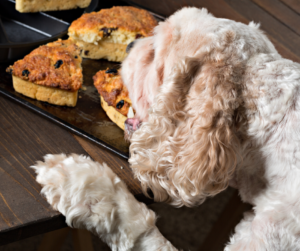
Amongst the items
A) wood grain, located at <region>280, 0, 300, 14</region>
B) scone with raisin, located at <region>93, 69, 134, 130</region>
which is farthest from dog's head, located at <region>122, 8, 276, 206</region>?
wood grain, located at <region>280, 0, 300, 14</region>

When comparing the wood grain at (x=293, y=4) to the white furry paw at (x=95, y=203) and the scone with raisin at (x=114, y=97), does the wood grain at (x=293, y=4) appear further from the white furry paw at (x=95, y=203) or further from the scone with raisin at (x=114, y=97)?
the white furry paw at (x=95, y=203)

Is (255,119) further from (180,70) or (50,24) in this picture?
(50,24)

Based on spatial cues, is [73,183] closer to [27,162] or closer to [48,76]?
[27,162]

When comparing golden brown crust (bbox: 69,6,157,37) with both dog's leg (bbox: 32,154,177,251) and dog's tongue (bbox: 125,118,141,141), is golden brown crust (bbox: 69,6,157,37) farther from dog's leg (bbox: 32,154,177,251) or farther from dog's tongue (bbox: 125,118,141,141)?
dog's leg (bbox: 32,154,177,251)

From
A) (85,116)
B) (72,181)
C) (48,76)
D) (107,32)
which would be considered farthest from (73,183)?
(107,32)

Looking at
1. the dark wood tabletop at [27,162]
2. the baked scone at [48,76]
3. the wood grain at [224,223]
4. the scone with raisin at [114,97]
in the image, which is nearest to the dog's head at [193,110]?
the dark wood tabletop at [27,162]

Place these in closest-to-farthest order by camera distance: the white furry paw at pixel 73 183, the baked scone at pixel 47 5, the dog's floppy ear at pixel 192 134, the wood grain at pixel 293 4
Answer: the dog's floppy ear at pixel 192 134, the white furry paw at pixel 73 183, the baked scone at pixel 47 5, the wood grain at pixel 293 4
